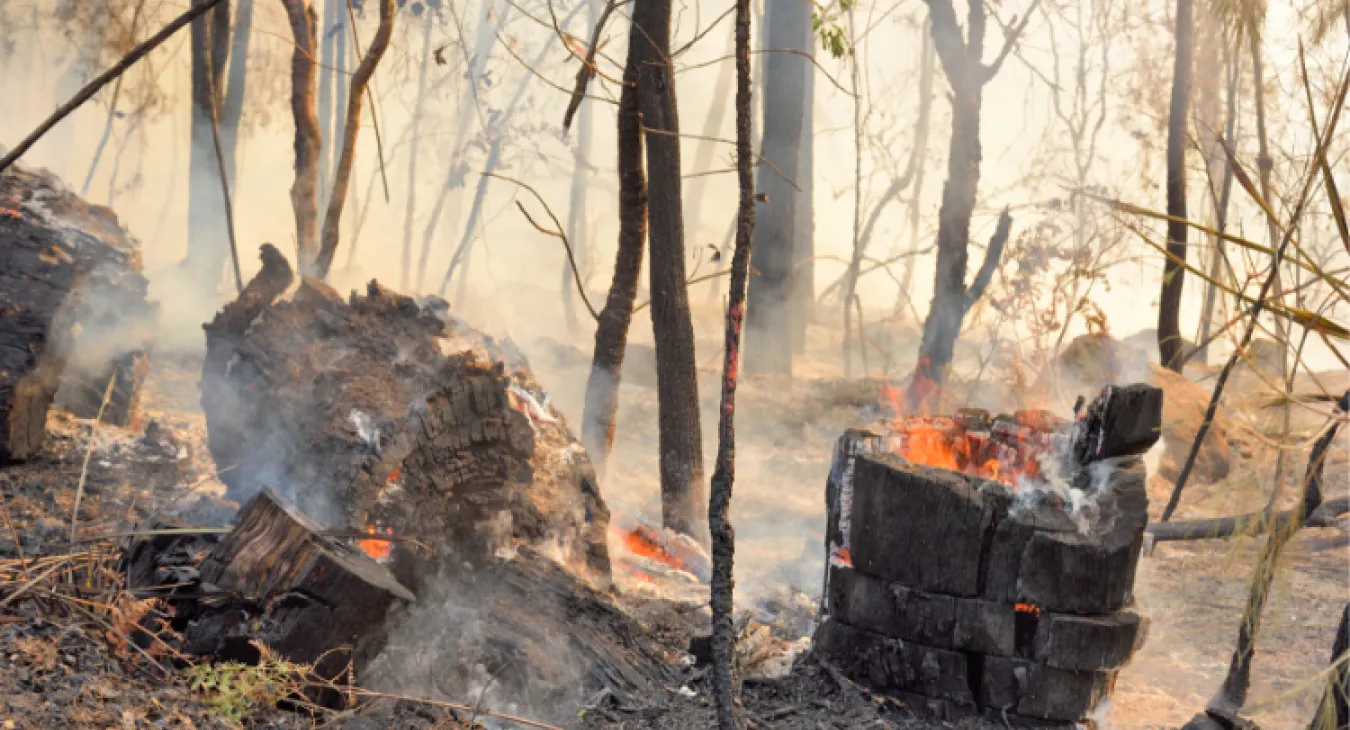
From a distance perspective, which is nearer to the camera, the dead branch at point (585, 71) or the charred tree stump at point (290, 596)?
the charred tree stump at point (290, 596)

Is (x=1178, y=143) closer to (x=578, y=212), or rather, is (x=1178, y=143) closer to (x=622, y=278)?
(x=622, y=278)

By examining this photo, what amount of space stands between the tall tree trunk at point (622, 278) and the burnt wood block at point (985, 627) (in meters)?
3.12

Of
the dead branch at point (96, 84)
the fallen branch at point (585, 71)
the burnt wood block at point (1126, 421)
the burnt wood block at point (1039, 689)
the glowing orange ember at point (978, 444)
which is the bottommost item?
the burnt wood block at point (1039, 689)

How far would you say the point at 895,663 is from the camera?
12.4 ft

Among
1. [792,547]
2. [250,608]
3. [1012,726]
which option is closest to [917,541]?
[1012,726]

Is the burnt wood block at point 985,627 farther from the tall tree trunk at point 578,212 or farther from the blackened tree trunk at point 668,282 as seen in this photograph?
the tall tree trunk at point 578,212

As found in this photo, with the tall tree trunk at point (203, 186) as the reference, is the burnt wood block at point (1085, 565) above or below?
below

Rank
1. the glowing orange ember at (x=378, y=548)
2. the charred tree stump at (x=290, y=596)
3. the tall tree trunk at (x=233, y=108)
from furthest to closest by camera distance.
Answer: the tall tree trunk at (x=233, y=108) → the glowing orange ember at (x=378, y=548) → the charred tree stump at (x=290, y=596)

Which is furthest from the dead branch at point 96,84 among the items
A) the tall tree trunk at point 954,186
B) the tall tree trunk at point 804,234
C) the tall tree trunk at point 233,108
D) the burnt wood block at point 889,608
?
the tall tree trunk at point 804,234

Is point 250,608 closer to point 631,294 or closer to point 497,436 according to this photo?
point 497,436

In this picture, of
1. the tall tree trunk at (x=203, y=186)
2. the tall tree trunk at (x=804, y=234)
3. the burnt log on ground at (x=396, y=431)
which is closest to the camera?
the burnt log on ground at (x=396, y=431)

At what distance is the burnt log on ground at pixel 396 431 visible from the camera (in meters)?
4.35

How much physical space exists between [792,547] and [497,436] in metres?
3.77

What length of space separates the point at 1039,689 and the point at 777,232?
9.92 metres
